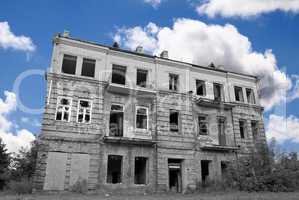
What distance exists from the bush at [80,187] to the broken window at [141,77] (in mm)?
9500

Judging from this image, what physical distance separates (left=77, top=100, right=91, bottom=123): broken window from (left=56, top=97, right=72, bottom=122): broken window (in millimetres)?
756

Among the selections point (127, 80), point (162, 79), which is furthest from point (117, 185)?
point (162, 79)

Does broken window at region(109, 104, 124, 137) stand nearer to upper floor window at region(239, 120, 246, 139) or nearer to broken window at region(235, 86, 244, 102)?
upper floor window at region(239, 120, 246, 139)

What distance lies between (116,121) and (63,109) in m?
4.46

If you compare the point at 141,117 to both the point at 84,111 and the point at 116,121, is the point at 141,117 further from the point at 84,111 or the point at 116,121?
the point at 84,111

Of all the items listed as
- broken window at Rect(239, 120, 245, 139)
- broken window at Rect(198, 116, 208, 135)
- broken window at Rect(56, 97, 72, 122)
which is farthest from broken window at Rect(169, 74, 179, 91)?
broken window at Rect(56, 97, 72, 122)

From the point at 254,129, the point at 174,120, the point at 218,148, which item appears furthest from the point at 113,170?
the point at 254,129

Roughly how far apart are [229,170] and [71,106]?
1331cm

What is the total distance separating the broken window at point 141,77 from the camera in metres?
22.1

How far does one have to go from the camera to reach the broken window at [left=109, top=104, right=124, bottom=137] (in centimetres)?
1972

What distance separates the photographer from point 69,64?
20266 mm

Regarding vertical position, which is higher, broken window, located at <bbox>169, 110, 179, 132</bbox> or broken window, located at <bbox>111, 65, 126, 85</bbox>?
broken window, located at <bbox>111, 65, 126, 85</bbox>

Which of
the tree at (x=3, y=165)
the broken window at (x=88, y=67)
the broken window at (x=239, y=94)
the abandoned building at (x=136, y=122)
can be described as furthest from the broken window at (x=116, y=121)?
the tree at (x=3, y=165)

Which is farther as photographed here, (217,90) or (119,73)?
→ (217,90)
